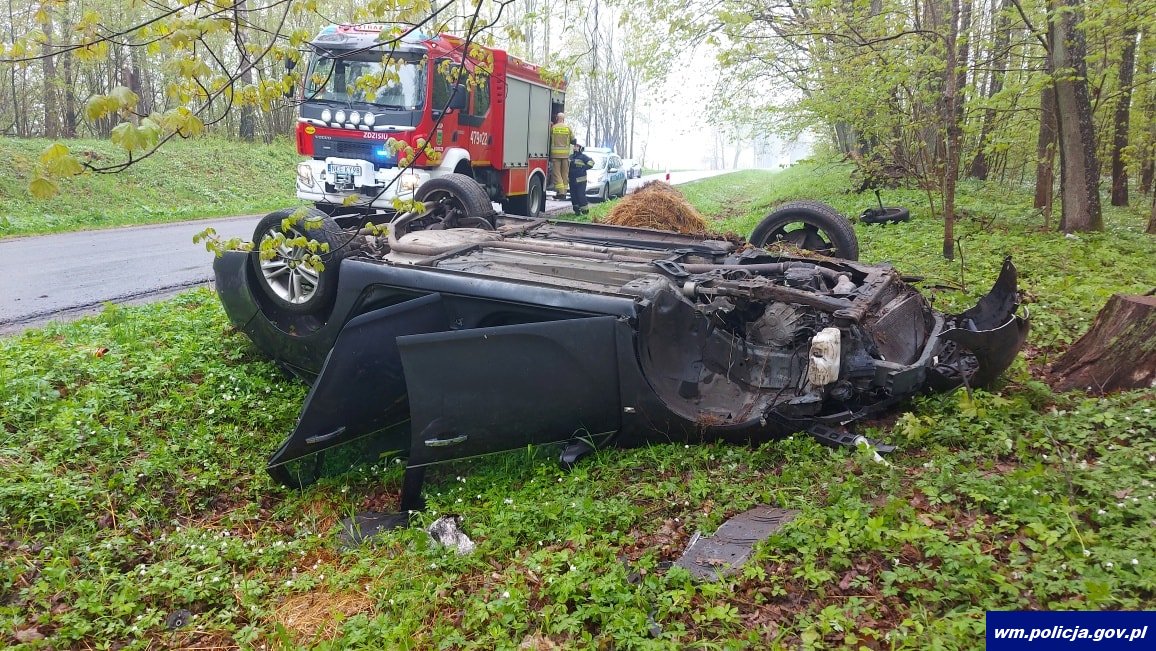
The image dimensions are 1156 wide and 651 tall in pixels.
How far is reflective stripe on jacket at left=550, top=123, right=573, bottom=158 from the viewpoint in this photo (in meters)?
15.0

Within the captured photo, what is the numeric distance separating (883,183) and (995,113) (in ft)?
9.89

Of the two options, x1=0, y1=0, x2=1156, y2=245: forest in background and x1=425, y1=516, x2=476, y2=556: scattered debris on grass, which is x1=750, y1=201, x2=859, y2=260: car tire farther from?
x1=425, y1=516, x2=476, y2=556: scattered debris on grass

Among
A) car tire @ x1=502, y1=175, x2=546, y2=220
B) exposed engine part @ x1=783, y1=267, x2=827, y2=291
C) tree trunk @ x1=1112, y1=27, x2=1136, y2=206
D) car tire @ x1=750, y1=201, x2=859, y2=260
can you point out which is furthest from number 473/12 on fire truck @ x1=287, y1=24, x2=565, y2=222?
tree trunk @ x1=1112, y1=27, x2=1136, y2=206

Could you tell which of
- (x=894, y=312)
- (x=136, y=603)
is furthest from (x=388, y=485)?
(x=894, y=312)

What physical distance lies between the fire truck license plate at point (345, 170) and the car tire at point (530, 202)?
3450mm

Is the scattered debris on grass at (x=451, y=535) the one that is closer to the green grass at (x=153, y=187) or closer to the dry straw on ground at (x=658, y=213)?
the dry straw on ground at (x=658, y=213)

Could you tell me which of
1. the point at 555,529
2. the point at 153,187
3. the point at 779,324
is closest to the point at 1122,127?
the point at 779,324

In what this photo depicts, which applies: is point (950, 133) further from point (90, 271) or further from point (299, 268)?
point (90, 271)

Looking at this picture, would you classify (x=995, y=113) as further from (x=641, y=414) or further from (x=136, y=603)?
(x=136, y=603)

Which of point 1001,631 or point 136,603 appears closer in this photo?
point 1001,631

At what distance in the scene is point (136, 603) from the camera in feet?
11.0

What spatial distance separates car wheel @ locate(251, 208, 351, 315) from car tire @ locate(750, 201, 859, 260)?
352 cm

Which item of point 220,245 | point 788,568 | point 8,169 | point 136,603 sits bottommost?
point 136,603

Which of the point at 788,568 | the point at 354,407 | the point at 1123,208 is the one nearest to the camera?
the point at 788,568
